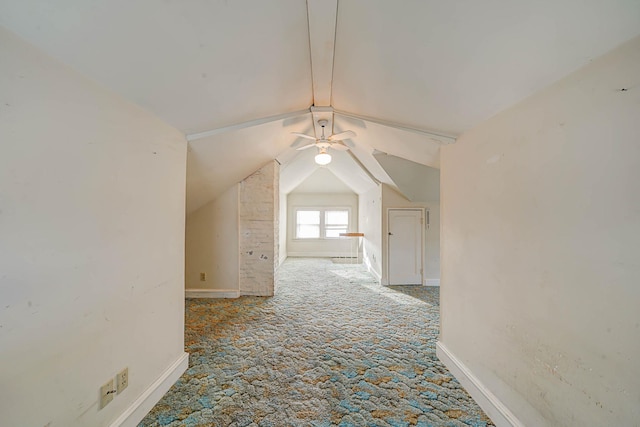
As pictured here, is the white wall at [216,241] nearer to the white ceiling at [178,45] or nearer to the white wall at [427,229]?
the white ceiling at [178,45]

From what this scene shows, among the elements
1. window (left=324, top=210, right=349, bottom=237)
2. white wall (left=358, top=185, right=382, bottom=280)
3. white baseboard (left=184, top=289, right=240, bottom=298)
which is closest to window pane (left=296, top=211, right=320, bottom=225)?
window (left=324, top=210, right=349, bottom=237)

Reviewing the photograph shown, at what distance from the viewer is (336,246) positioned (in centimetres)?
839

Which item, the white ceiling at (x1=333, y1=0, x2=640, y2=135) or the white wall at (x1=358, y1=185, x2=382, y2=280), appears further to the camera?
the white wall at (x1=358, y1=185, x2=382, y2=280)

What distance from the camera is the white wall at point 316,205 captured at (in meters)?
8.39

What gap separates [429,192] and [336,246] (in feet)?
14.3

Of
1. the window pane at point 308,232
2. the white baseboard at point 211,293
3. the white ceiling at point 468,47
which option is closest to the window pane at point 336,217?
the window pane at point 308,232

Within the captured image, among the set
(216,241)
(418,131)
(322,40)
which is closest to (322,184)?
(216,241)

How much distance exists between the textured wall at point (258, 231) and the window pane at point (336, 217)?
169 inches

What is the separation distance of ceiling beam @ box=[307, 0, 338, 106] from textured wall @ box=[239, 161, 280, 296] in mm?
2112

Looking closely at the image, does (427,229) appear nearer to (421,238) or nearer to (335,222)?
(421,238)

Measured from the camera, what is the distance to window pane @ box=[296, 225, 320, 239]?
848 cm

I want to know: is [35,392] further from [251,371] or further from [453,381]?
[453,381]

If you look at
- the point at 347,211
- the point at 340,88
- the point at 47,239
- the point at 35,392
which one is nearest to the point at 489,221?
the point at 340,88

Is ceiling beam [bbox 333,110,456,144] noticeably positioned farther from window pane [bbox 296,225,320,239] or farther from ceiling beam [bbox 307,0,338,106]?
window pane [bbox 296,225,320,239]
